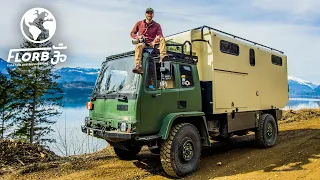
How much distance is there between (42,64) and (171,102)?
21.2 metres

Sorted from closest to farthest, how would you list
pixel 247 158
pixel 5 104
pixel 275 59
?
pixel 247 158 < pixel 275 59 < pixel 5 104

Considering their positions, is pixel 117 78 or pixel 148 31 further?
pixel 148 31

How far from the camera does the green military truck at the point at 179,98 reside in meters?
5.68

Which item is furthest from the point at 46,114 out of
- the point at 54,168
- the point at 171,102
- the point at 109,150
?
the point at 171,102

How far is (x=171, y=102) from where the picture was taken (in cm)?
615

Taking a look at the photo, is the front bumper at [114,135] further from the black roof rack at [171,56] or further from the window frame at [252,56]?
the window frame at [252,56]

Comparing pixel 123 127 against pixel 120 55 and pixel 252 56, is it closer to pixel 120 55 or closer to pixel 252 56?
pixel 120 55

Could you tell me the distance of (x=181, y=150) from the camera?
605cm

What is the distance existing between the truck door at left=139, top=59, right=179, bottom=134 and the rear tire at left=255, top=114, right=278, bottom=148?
4377mm

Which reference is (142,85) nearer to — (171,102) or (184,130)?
(171,102)

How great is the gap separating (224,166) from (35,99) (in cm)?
2063

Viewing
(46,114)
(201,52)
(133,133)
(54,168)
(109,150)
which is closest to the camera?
(133,133)

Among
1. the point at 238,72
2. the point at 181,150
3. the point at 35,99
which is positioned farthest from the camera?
the point at 35,99

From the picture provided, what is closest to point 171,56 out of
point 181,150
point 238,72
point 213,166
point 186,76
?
point 186,76
